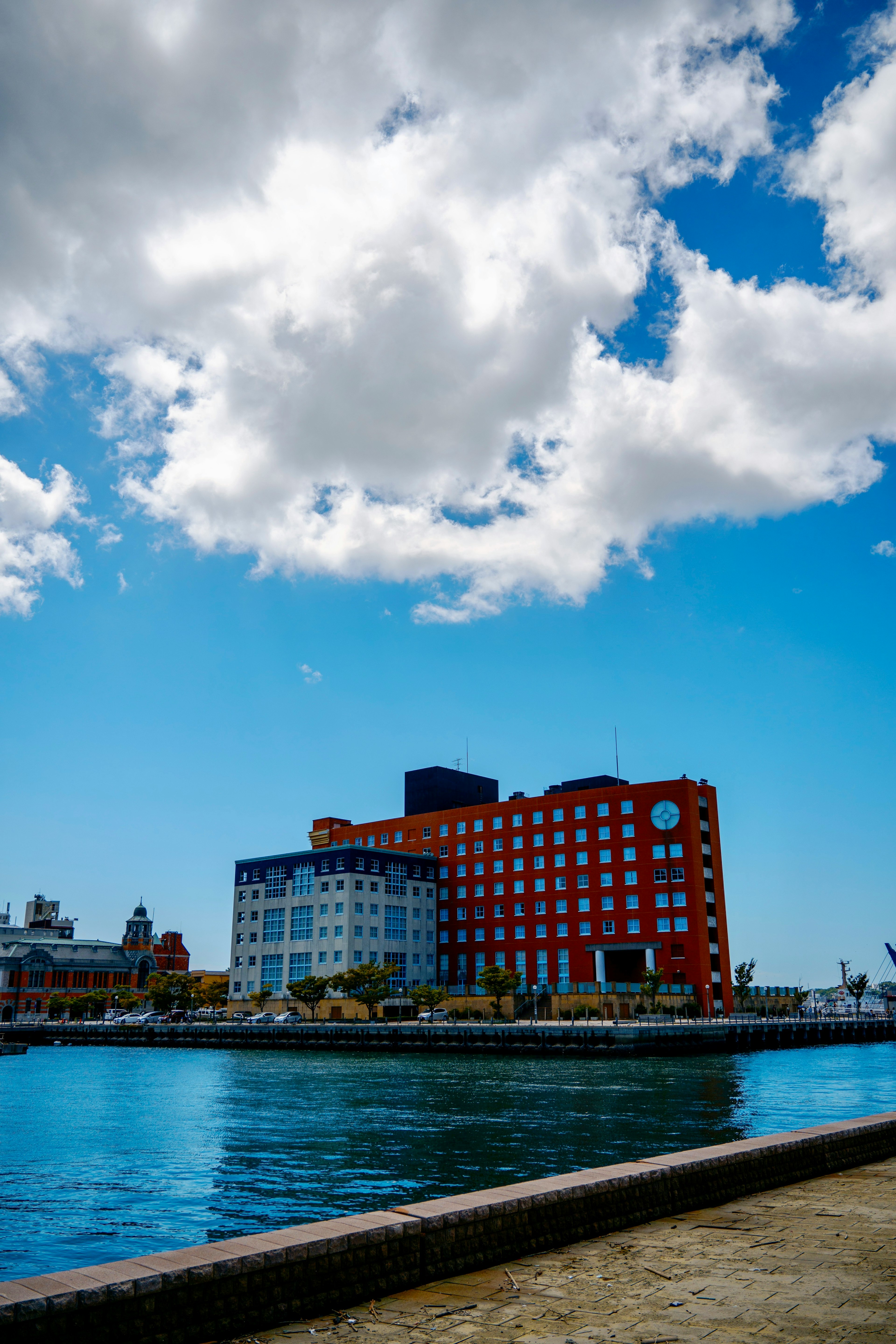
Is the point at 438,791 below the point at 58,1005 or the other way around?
the other way around

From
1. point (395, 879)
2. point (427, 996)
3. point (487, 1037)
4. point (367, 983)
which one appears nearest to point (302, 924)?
point (395, 879)

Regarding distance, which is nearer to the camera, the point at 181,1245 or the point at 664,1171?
the point at 664,1171

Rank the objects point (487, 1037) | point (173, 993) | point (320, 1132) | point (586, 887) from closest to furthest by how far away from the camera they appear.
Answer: point (320, 1132) → point (487, 1037) → point (586, 887) → point (173, 993)

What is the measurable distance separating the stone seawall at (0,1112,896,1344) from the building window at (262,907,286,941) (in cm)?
13229

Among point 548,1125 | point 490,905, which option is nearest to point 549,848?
point 490,905

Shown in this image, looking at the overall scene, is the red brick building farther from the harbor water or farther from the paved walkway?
the paved walkway

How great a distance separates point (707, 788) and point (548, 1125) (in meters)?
90.1

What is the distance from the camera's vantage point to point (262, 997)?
133625 millimetres

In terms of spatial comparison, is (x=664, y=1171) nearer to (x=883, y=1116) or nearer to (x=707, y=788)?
(x=883, y=1116)

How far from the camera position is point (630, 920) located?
12044 centimetres

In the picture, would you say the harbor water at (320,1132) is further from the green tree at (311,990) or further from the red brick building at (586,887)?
the green tree at (311,990)

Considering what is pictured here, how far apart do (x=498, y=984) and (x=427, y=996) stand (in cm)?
885

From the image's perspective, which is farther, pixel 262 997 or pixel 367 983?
pixel 262 997

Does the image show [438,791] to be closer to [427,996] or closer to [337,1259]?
[427,996]
